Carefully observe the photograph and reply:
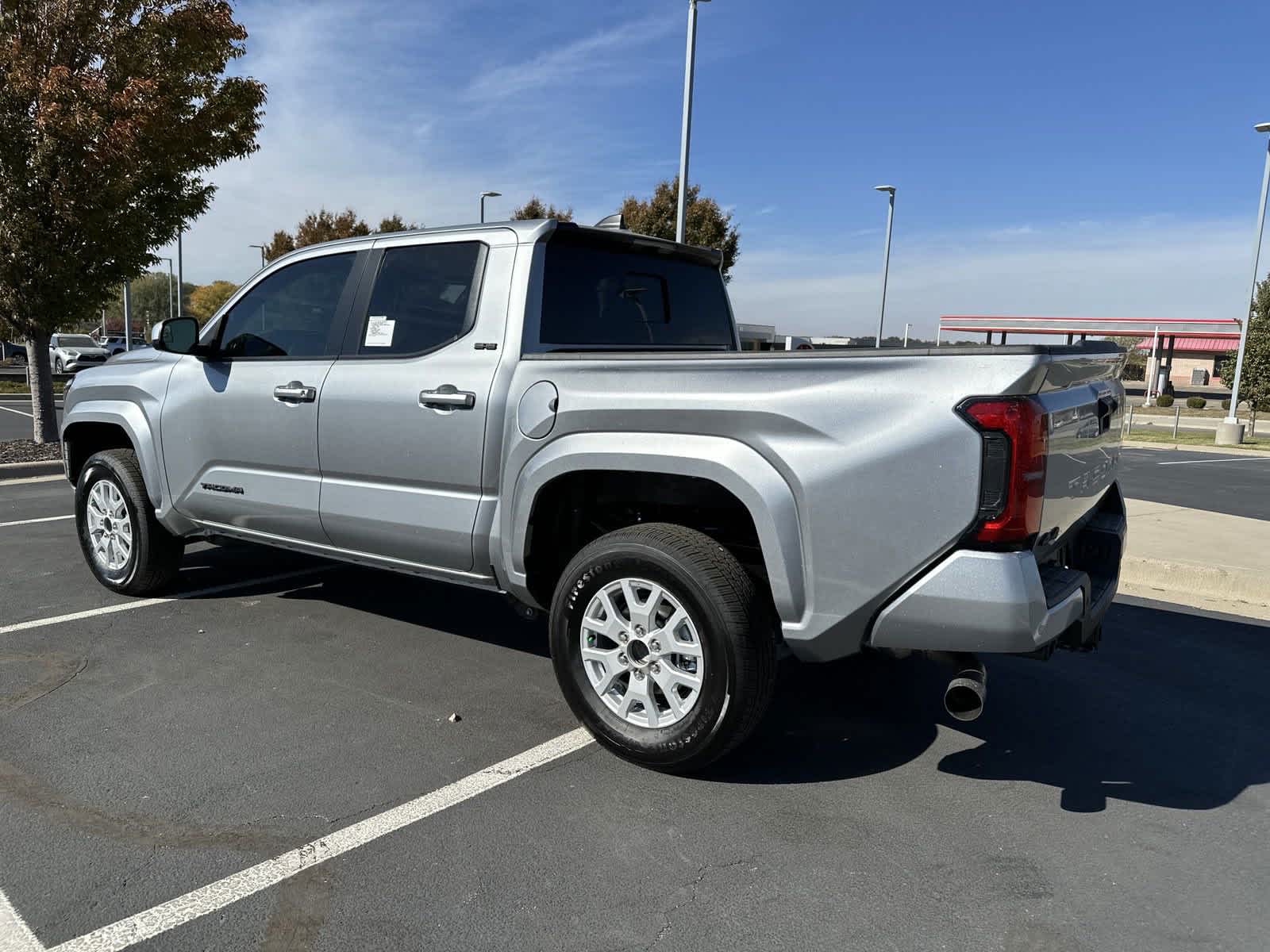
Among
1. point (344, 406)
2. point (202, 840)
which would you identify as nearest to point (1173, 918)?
point (202, 840)

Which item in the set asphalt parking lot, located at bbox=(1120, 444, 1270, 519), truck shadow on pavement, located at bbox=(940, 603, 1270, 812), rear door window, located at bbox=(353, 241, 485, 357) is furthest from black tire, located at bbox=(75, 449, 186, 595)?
asphalt parking lot, located at bbox=(1120, 444, 1270, 519)

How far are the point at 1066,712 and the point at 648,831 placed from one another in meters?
2.13

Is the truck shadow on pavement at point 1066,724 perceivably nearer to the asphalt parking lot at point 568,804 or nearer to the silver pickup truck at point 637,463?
the asphalt parking lot at point 568,804

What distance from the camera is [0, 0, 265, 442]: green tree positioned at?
10.0 m

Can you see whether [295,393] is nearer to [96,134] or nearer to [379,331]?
[379,331]

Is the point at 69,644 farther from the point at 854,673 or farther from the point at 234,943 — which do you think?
the point at 854,673

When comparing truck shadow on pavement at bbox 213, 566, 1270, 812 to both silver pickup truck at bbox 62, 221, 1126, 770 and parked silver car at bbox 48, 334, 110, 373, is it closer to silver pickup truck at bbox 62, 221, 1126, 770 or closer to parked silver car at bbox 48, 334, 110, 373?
silver pickup truck at bbox 62, 221, 1126, 770

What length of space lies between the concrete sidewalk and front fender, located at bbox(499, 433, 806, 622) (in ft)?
13.7

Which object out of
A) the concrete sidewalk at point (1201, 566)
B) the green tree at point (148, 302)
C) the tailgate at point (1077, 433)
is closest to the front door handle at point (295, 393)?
the tailgate at point (1077, 433)

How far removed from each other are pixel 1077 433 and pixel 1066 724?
150cm

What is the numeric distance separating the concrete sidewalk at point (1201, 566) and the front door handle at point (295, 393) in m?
5.14

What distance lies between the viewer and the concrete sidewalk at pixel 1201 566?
20.6ft

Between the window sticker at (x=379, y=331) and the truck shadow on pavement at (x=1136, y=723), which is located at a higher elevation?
the window sticker at (x=379, y=331)

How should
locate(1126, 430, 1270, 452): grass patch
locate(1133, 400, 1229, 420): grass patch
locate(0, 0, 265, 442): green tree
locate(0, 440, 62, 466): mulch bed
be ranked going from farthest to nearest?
locate(1133, 400, 1229, 420): grass patch, locate(1126, 430, 1270, 452): grass patch, locate(0, 440, 62, 466): mulch bed, locate(0, 0, 265, 442): green tree
